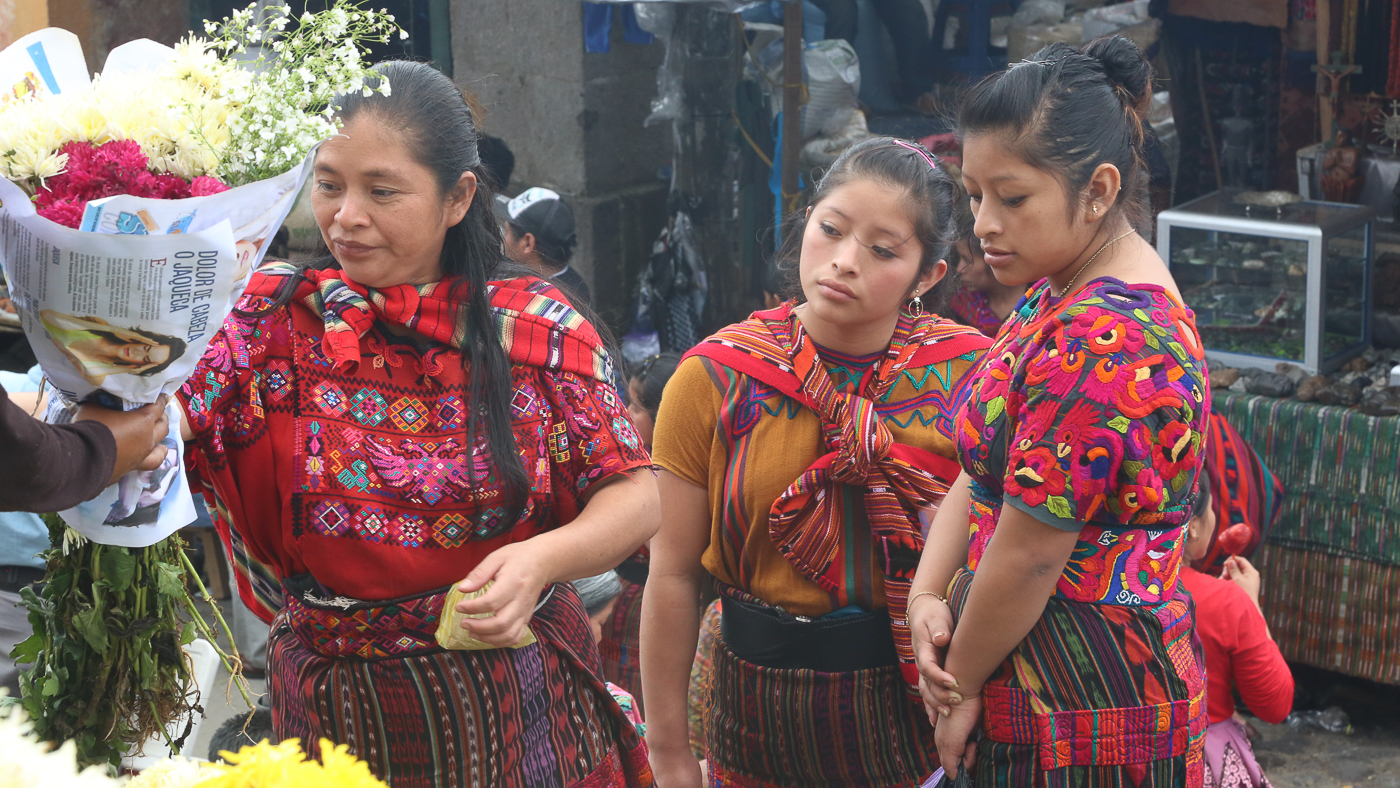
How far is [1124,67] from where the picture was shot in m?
1.87

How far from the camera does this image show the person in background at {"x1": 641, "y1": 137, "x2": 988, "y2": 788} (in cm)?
211

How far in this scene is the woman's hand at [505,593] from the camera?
161 cm

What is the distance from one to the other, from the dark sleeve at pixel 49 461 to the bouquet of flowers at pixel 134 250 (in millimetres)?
71

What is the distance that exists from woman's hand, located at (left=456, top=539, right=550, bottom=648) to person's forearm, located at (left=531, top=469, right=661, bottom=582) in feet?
0.13

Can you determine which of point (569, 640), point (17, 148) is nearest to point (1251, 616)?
point (569, 640)

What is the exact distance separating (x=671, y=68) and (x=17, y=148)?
4588mm

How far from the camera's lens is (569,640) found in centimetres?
200

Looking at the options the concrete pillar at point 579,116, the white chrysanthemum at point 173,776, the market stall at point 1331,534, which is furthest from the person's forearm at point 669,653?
the concrete pillar at point 579,116

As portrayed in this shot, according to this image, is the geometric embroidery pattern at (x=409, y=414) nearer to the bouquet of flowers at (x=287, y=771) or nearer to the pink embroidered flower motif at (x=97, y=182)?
the pink embroidered flower motif at (x=97, y=182)

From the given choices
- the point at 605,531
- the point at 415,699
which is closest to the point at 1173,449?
the point at 605,531

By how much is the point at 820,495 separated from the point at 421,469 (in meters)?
0.68

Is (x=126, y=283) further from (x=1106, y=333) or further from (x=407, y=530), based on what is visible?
(x=1106, y=333)

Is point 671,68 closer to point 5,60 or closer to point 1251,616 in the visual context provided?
point 1251,616

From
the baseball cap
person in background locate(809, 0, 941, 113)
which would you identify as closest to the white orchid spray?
the baseball cap
